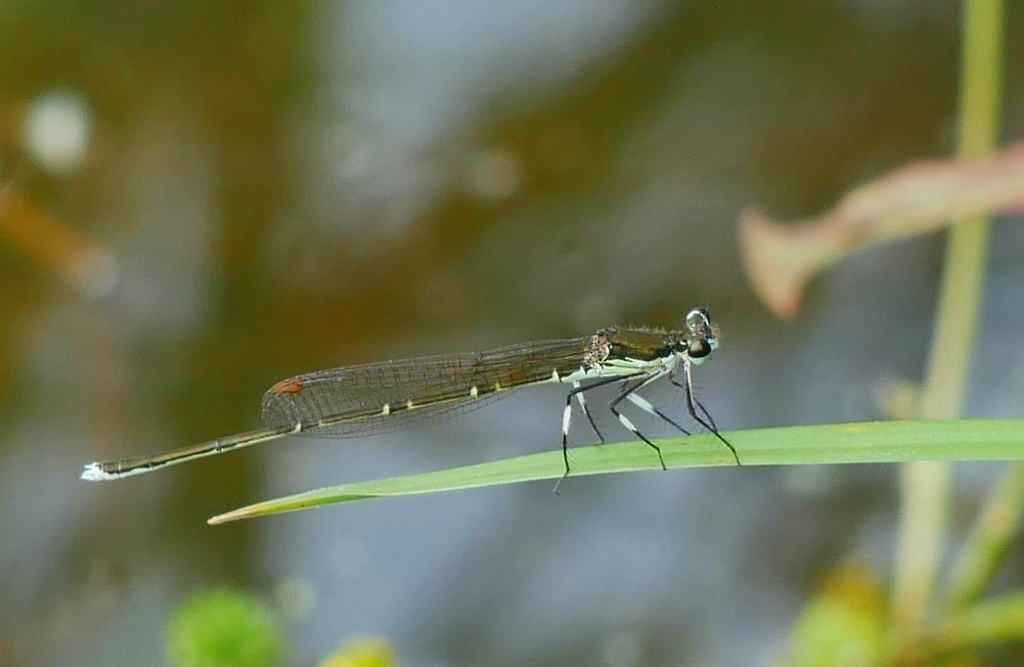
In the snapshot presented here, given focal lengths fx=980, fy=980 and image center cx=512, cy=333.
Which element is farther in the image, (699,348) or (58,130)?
(58,130)

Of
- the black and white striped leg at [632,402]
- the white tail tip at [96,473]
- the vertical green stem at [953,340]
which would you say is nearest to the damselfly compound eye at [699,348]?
the black and white striped leg at [632,402]

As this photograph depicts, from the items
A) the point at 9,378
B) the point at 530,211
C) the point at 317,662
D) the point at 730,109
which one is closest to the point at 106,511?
the point at 9,378

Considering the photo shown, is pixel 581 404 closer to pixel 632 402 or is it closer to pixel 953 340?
pixel 632 402

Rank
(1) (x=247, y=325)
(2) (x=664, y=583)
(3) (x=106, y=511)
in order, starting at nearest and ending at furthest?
(2) (x=664, y=583)
(3) (x=106, y=511)
(1) (x=247, y=325)

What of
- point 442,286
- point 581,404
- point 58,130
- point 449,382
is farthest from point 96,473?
point 58,130

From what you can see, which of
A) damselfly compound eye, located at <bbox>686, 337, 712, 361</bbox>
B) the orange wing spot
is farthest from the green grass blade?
the orange wing spot

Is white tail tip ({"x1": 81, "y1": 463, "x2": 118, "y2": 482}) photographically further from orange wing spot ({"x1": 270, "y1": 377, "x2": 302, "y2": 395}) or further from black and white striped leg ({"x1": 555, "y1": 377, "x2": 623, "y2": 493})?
black and white striped leg ({"x1": 555, "y1": 377, "x2": 623, "y2": 493})

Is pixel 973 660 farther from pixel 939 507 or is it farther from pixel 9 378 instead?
pixel 9 378

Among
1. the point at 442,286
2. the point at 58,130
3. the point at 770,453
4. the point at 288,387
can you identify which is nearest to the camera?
the point at 770,453
